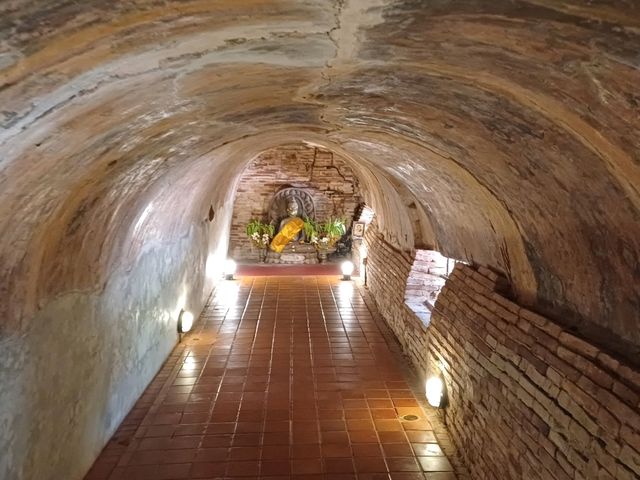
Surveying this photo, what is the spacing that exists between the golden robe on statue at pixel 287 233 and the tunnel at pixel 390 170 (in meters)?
8.00

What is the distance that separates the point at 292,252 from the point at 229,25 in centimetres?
1318

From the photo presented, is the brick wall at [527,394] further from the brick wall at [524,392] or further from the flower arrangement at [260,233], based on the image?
the flower arrangement at [260,233]

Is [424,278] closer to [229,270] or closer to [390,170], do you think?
[390,170]

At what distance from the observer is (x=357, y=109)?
350 cm

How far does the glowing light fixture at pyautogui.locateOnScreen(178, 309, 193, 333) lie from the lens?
8023 mm

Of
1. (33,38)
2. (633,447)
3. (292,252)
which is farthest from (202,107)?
(292,252)

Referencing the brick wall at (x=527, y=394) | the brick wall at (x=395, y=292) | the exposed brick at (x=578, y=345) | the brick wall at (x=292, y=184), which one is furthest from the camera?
the brick wall at (x=292, y=184)

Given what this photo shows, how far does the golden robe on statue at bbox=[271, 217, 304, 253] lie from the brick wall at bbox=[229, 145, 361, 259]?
0.74 m

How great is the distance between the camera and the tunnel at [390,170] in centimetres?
169

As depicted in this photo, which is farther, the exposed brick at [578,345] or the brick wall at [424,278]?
the brick wall at [424,278]

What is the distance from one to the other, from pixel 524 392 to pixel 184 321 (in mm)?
5762

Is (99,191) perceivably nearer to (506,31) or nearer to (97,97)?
(97,97)

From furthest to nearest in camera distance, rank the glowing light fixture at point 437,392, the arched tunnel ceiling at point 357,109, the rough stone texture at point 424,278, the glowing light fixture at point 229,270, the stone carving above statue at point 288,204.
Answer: the stone carving above statue at point 288,204, the glowing light fixture at point 229,270, the rough stone texture at point 424,278, the glowing light fixture at point 437,392, the arched tunnel ceiling at point 357,109

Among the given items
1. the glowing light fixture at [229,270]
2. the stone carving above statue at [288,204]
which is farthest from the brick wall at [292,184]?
the glowing light fixture at [229,270]
